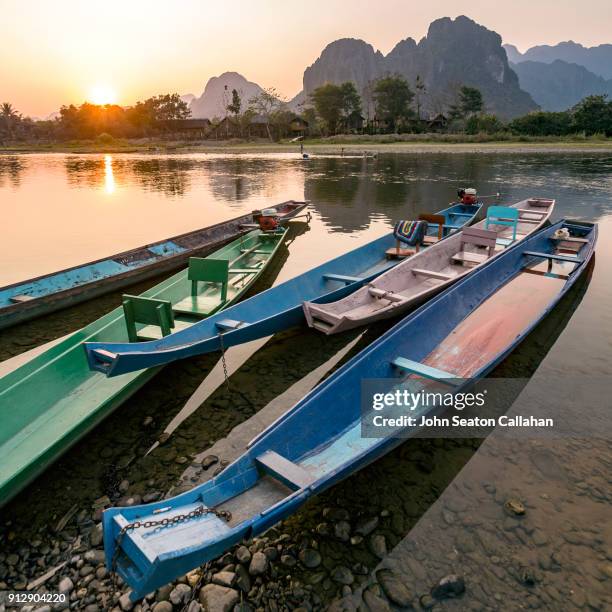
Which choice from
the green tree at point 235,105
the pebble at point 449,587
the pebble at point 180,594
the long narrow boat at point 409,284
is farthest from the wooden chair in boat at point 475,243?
the green tree at point 235,105

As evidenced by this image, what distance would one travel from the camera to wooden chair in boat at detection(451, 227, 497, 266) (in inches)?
426

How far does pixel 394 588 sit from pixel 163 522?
2.24 meters

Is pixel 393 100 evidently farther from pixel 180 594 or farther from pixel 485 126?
pixel 180 594

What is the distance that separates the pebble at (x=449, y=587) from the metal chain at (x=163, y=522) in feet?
6.72

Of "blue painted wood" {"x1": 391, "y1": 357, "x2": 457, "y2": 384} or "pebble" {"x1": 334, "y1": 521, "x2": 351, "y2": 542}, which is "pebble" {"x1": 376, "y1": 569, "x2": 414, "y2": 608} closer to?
"pebble" {"x1": 334, "y1": 521, "x2": 351, "y2": 542}

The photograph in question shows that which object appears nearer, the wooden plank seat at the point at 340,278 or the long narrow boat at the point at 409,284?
the long narrow boat at the point at 409,284

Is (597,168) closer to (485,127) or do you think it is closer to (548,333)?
(548,333)

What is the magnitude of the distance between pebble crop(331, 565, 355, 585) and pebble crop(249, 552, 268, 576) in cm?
66

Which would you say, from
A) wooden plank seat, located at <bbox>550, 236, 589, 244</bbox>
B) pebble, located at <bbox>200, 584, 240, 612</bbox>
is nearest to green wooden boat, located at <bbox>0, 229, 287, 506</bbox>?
pebble, located at <bbox>200, 584, 240, 612</bbox>

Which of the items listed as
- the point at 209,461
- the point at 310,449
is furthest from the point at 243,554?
the point at 209,461

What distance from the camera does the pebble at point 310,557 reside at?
4.15 metres

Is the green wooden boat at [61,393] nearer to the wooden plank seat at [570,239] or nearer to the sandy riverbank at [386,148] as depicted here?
the wooden plank seat at [570,239]

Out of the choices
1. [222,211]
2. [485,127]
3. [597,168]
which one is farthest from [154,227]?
[485,127]

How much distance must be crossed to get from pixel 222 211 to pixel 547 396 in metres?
19.0
